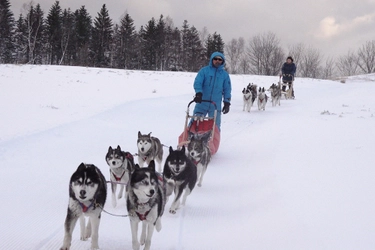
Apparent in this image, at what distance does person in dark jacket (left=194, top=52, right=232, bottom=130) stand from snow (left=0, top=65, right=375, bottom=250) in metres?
1.00

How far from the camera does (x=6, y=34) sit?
37.2 metres

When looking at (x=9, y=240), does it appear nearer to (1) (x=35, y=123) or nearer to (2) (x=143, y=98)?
(1) (x=35, y=123)

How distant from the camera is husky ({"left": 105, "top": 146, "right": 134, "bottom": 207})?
4.17 metres

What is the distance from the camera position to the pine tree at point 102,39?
3906cm

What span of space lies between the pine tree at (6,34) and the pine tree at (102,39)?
8878mm

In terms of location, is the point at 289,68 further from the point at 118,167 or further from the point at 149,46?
the point at 149,46

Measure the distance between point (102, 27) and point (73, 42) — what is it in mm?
3753

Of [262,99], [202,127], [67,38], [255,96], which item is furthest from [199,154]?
[67,38]

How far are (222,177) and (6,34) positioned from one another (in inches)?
1540

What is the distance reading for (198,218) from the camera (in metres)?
3.97

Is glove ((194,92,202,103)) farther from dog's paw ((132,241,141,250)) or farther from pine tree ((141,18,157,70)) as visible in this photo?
pine tree ((141,18,157,70))

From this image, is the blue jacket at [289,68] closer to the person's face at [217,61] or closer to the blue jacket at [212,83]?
the blue jacket at [212,83]

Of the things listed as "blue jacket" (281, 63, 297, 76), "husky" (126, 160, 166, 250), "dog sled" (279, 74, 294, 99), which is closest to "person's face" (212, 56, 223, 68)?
"husky" (126, 160, 166, 250)

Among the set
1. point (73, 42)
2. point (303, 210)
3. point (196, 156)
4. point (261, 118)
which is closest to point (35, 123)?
point (196, 156)
